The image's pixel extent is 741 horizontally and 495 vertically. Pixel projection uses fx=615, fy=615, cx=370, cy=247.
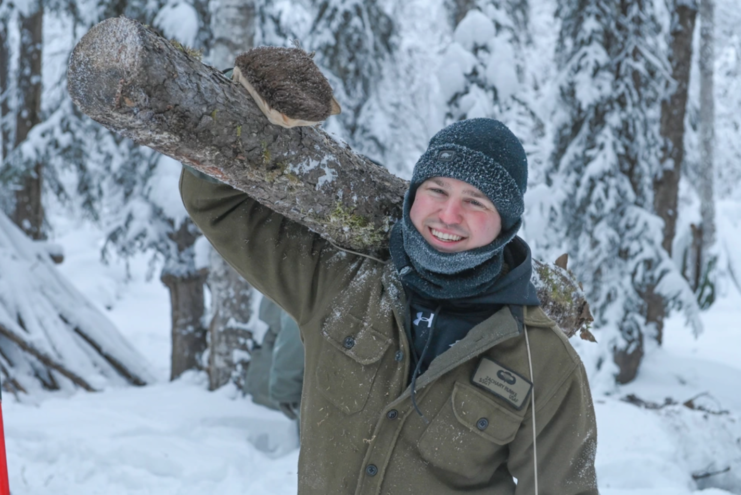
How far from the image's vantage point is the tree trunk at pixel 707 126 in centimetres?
1409

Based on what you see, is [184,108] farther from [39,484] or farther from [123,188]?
[123,188]

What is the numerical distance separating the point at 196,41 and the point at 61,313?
140 inches

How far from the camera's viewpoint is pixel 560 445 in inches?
80.4

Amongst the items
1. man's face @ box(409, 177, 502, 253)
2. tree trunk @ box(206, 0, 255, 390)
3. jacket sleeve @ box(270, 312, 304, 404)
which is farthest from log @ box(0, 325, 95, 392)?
Answer: man's face @ box(409, 177, 502, 253)

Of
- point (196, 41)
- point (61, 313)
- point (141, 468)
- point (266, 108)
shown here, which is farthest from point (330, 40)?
point (266, 108)

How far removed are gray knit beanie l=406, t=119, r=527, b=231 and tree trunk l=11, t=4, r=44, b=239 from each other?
891 centimetres

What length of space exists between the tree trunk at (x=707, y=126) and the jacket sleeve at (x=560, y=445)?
13.3 meters

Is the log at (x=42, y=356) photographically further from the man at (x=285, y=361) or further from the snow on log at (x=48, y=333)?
the man at (x=285, y=361)

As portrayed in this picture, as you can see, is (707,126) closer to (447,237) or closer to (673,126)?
(673,126)

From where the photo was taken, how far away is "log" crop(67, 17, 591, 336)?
1.58 meters

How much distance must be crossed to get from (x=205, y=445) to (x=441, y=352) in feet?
11.4

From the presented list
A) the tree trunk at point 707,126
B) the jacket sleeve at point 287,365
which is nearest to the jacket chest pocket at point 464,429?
the jacket sleeve at point 287,365

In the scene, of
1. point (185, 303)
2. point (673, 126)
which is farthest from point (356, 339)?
point (673, 126)

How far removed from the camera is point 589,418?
2.10 metres
